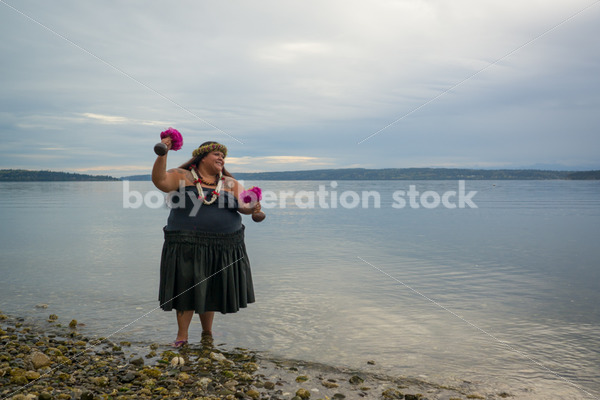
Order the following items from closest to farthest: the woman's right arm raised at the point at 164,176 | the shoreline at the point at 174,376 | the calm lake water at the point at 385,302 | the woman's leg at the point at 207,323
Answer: the shoreline at the point at 174,376 → the woman's right arm raised at the point at 164,176 → the calm lake water at the point at 385,302 → the woman's leg at the point at 207,323

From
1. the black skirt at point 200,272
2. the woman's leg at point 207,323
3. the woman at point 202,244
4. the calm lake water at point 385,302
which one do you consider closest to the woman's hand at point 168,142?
the woman at point 202,244

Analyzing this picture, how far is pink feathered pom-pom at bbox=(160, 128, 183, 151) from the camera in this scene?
5.63 m

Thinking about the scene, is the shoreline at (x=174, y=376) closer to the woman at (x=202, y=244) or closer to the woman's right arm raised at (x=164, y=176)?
the woman at (x=202, y=244)

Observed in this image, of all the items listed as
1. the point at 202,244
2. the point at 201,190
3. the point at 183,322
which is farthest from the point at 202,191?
the point at 183,322

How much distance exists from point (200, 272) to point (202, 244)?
1.11ft

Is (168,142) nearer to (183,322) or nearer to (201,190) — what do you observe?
(201,190)

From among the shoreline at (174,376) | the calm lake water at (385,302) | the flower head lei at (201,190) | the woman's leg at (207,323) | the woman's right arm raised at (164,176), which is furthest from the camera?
the woman's leg at (207,323)

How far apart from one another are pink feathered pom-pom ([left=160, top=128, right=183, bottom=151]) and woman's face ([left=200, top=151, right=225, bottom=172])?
0.53 metres

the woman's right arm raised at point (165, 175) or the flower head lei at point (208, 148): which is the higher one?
the flower head lei at point (208, 148)

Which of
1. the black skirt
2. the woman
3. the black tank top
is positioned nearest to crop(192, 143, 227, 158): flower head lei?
the woman

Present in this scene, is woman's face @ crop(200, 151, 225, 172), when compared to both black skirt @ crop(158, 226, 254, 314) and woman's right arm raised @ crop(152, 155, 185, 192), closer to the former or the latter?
woman's right arm raised @ crop(152, 155, 185, 192)

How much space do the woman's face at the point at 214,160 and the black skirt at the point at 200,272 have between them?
842mm

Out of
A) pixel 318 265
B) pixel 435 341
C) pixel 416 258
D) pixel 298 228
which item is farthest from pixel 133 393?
pixel 298 228

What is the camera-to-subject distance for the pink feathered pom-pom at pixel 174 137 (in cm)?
563
